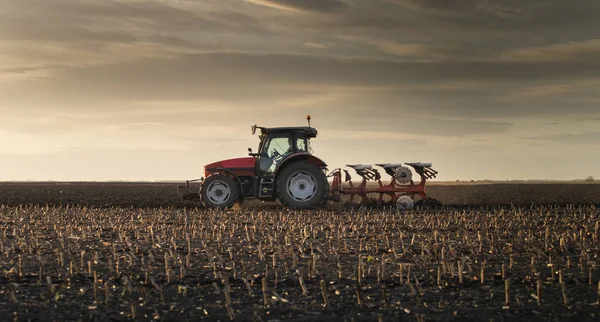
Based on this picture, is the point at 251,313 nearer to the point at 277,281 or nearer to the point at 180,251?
the point at 277,281

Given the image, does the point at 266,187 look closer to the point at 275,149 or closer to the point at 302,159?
the point at 275,149

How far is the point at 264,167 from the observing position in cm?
2080

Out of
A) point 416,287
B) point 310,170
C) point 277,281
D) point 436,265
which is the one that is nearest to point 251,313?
point 277,281

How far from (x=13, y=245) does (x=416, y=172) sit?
13.0 m

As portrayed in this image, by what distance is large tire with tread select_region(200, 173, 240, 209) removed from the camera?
69.1 ft

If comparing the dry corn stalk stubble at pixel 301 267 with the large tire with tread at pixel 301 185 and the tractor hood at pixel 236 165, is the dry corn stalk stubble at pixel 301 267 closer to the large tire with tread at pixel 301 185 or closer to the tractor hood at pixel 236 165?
the large tire with tread at pixel 301 185

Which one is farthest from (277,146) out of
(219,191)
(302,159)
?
(219,191)

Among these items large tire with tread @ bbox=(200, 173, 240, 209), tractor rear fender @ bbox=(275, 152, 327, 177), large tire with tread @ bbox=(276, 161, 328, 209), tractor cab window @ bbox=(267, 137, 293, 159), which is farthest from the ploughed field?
tractor cab window @ bbox=(267, 137, 293, 159)

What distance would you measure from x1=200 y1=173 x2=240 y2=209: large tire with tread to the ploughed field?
13.8ft

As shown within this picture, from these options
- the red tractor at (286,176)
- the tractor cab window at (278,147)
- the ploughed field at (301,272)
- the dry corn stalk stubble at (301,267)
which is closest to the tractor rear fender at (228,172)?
the red tractor at (286,176)

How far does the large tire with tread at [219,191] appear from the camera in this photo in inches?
829

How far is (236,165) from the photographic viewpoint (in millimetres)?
21203

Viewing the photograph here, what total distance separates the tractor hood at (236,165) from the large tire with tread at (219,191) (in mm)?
317

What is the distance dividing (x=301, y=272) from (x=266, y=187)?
1131 cm
